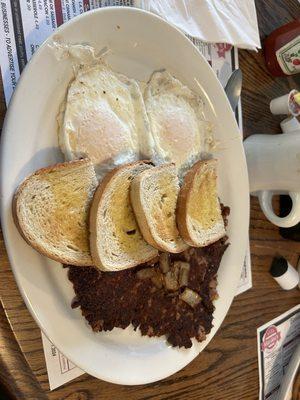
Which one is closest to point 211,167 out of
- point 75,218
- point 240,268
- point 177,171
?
point 177,171

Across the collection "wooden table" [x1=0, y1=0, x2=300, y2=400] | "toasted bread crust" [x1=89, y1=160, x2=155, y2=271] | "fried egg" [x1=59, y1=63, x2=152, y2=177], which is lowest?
"wooden table" [x1=0, y1=0, x2=300, y2=400]

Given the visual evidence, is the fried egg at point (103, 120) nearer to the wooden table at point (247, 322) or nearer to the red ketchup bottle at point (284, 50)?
the wooden table at point (247, 322)

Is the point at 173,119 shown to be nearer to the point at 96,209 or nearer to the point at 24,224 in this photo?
the point at 96,209

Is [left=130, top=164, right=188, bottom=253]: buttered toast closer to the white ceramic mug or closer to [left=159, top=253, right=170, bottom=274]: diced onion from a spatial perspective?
[left=159, top=253, right=170, bottom=274]: diced onion

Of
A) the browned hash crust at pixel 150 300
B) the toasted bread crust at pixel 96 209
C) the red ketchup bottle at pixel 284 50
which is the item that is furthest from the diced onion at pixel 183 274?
the red ketchup bottle at pixel 284 50

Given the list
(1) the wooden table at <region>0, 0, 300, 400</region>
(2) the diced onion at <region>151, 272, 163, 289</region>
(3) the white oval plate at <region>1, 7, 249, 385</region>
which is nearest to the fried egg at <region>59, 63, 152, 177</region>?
(3) the white oval plate at <region>1, 7, 249, 385</region>

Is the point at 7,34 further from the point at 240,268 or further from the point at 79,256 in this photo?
the point at 240,268
